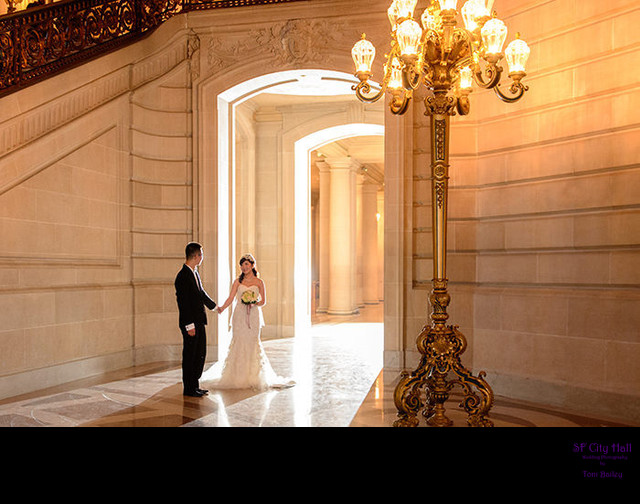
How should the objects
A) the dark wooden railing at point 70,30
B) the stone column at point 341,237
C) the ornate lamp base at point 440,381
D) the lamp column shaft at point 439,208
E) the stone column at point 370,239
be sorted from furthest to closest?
the stone column at point 370,239
the stone column at point 341,237
the dark wooden railing at point 70,30
the lamp column shaft at point 439,208
the ornate lamp base at point 440,381

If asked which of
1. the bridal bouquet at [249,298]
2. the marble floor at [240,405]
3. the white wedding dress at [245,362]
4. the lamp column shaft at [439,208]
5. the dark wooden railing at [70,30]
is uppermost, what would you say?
the dark wooden railing at [70,30]

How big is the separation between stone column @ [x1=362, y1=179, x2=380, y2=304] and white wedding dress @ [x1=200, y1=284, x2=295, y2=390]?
16438 mm

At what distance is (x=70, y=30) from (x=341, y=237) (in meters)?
11.7

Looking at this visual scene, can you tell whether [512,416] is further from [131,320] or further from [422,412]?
[131,320]

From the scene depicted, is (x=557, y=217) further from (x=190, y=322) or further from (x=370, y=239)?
(x=370, y=239)

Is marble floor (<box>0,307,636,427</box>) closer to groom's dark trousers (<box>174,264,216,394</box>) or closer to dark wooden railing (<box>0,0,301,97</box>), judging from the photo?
groom's dark trousers (<box>174,264,216,394</box>)

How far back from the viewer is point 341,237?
1925 cm

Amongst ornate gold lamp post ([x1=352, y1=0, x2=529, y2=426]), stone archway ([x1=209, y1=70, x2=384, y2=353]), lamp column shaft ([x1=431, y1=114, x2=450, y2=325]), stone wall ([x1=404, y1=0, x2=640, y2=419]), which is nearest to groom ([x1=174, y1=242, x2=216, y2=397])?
ornate gold lamp post ([x1=352, y1=0, x2=529, y2=426])

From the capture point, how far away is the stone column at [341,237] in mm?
19172

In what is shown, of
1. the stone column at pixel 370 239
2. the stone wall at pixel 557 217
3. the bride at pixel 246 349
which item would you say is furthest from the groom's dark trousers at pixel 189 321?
the stone column at pixel 370 239

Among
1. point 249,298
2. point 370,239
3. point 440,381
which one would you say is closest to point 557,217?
point 440,381

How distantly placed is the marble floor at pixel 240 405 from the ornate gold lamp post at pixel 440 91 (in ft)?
1.50

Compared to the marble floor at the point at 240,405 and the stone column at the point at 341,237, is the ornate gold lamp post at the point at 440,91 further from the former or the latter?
the stone column at the point at 341,237
